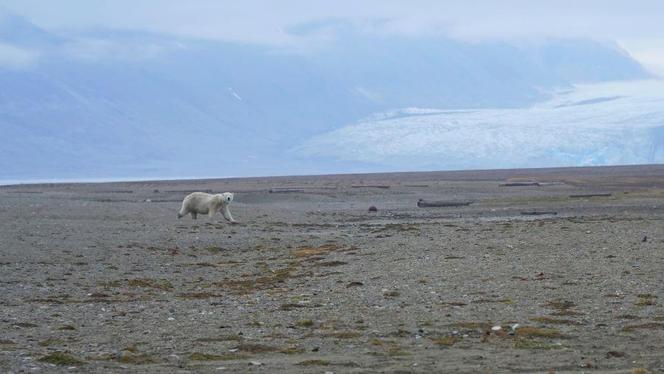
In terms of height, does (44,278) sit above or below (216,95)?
below

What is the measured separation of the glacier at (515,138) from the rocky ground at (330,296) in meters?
43.9

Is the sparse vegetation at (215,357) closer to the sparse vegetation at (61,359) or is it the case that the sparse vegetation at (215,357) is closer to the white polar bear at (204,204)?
the sparse vegetation at (61,359)

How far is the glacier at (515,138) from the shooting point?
62375mm

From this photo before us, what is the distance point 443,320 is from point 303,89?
92.6 metres

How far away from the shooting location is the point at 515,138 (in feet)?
217

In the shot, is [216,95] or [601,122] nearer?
[601,122]

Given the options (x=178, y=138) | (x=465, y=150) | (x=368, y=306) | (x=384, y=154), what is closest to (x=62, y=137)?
(x=178, y=138)

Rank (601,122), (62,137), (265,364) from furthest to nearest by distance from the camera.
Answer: (62,137) < (601,122) < (265,364)

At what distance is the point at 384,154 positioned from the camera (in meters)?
71.1

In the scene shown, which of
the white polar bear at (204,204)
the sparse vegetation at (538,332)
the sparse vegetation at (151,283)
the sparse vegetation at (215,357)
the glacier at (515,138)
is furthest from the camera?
the glacier at (515,138)

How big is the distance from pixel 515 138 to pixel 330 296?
57373 millimetres

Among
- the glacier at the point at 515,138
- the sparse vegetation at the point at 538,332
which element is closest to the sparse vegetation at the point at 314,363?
the sparse vegetation at the point at 538,332

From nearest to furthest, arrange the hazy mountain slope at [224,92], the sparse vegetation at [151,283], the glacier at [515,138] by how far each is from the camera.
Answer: the sparse vegetation at [151,283]
the glacier at [515,138]
the hazy mountain slope at [224,92]

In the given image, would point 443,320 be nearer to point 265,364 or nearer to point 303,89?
point 265,364
